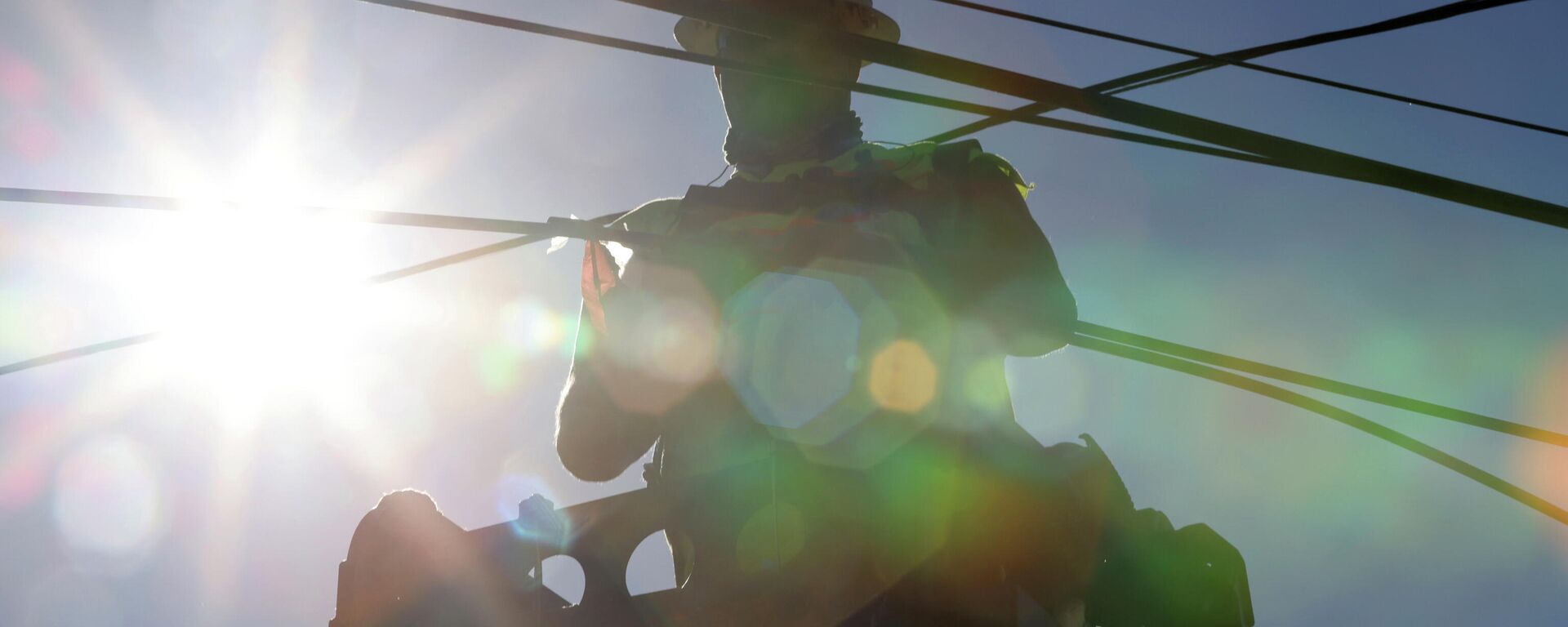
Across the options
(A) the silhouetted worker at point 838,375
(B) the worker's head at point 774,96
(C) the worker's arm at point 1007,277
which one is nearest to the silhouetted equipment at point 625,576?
(A) the silhouetted worker at point 838,375

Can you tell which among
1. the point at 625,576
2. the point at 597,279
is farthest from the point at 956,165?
the point at 625,576

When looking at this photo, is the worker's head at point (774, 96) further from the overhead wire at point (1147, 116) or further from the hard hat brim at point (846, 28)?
the overhead wire at point (1147, 116)

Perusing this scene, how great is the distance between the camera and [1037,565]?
3504mm

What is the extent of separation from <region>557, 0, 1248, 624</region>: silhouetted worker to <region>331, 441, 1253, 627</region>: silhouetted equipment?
A: 0.4 inches

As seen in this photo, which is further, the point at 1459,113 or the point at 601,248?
the point at 601,248

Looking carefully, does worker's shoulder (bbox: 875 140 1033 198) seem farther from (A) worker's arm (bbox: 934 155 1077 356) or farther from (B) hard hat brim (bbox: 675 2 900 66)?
(B) hard hat brim (bbox: 675 2 900 66)

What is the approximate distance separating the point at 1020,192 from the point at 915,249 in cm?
95

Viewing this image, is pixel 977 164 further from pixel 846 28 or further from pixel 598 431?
pixel 598 431

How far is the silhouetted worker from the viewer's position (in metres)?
3.45

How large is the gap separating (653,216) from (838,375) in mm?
1104

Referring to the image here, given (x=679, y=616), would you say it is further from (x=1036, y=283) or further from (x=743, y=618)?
(x=1036, y=283)

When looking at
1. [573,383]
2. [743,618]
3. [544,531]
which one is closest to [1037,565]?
[743,618]

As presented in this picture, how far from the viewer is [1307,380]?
12.8 feet

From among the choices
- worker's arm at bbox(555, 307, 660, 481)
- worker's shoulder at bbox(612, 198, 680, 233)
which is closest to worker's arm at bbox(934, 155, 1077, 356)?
worker's shoulder at bbox(612, 198, 680, 233)
